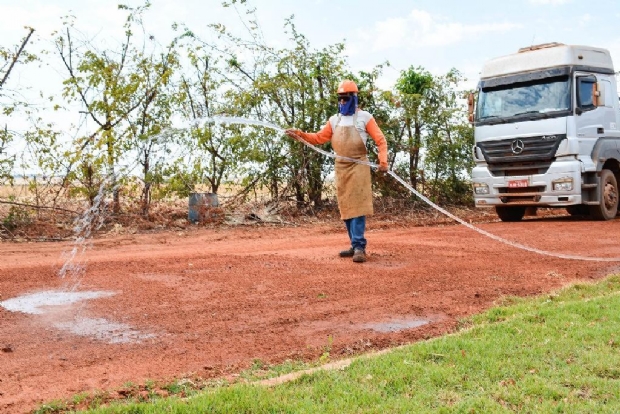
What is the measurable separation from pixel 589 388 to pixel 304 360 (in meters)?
2.02

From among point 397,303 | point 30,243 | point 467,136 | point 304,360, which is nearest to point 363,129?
point 397,303

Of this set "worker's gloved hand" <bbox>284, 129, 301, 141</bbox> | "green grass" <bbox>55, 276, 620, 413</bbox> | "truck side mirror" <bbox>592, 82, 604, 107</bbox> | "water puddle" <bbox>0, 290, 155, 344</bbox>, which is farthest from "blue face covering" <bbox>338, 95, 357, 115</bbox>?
"truck side mirror" <bbox>592, 82, 604, 107</bbox>

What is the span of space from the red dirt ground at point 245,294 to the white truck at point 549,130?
2.11 metres

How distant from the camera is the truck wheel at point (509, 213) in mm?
17016

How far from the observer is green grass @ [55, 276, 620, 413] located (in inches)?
167

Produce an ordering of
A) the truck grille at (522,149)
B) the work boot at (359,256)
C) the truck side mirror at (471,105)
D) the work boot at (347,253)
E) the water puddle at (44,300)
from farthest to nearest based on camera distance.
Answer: the truck side mirror at (471,105) < the truck grille at (522,149) < the work boot at (347,253) < the work boot at (359,256) < the water puddle at (44,300)

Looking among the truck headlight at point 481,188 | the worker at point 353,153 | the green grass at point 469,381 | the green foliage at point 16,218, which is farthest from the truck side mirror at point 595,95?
the green foliage at point 16,218

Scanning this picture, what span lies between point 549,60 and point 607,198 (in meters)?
3.37

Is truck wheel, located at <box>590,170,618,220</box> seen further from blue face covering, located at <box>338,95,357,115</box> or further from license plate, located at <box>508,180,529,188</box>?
blue face covering, located at <box>338,95,357,115</box>

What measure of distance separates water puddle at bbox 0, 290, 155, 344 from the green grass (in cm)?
158

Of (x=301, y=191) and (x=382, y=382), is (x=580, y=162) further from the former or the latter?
(x=382, y=382)

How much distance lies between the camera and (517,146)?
15430 mm

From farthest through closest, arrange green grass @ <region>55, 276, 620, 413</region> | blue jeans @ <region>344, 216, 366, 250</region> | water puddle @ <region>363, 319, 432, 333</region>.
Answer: blue jeans @ <region>344, 216, 366, 250</region> < water puddle @ <region>363, 319, 432, 333</region> < green grass @ <region>55, 276, 620, 413</region>

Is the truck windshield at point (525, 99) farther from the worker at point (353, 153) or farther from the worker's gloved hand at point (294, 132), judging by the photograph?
the worker's gloved hand at point (294, 132)
